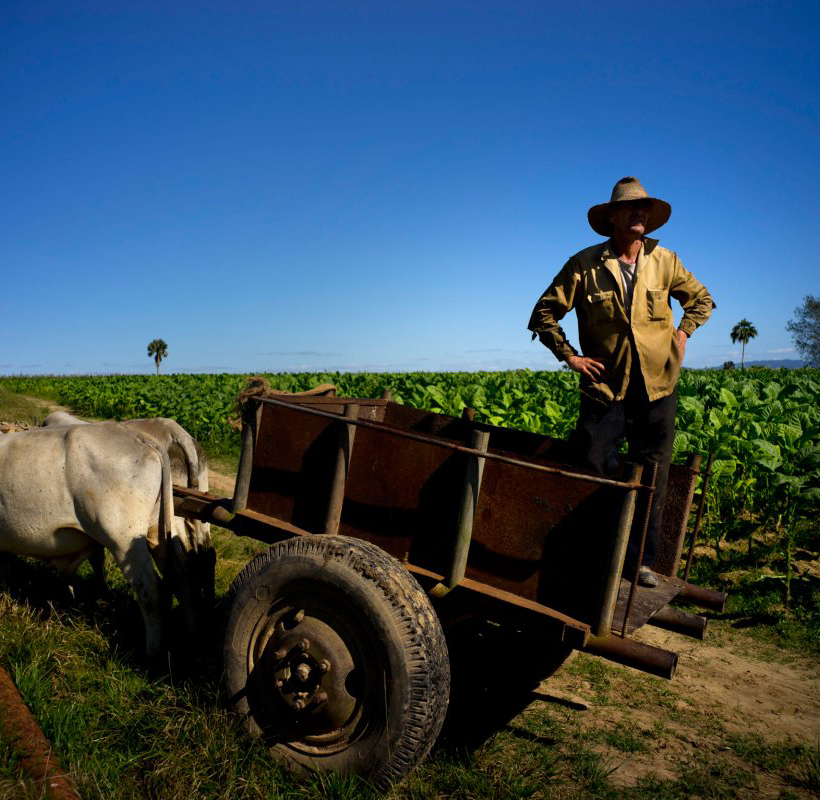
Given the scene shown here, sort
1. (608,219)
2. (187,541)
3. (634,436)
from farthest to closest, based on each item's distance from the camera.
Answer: (187,541) < (608,219) < (634,436)

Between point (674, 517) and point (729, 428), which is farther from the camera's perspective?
point (729, 428)

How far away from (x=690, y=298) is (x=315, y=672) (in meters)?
3.16

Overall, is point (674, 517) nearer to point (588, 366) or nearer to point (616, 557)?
point (588, 366)

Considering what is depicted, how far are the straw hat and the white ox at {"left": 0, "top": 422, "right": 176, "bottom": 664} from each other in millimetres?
3274

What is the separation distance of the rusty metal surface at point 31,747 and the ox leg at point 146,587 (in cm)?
89

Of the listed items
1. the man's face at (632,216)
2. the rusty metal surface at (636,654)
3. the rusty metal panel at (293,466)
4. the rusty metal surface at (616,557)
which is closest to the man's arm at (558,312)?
the man's face at (632,216)

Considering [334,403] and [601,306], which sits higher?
[601,306]

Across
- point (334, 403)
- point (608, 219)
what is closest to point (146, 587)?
point (334, 403)

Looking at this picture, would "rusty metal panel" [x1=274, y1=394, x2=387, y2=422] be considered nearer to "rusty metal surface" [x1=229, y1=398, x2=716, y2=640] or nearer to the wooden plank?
"rusty metal surface" [x1=229, y1=398, x2=716, y2=640]

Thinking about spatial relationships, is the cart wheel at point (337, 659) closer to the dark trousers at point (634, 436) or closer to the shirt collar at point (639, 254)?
the dark trousers at point (634, 436)

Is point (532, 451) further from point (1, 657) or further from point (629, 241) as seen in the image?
point (1, 657)

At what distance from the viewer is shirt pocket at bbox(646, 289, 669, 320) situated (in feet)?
12.5

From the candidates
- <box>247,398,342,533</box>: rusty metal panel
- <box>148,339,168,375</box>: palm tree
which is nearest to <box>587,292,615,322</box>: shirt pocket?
<box>247,398,342,533</box>: rusty metal panel

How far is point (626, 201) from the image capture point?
379 cm
